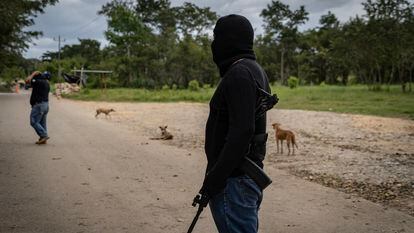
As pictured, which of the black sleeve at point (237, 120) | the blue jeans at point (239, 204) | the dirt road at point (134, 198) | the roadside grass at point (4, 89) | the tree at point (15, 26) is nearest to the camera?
the black sleeve at point (237, 120)

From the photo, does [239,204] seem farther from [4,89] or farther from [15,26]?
[4,89]

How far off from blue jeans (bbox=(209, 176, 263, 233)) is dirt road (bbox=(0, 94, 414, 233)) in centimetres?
265

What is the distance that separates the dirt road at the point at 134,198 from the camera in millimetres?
5680

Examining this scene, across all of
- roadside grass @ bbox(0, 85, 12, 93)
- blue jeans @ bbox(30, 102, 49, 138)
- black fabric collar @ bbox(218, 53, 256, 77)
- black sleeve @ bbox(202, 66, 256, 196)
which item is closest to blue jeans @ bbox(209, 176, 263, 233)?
black sleeve @ bbox(202, 66, 256, 196)

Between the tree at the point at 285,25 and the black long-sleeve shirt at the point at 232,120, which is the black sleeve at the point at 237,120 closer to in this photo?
the black long-sleeve shirt at the point at 232,120

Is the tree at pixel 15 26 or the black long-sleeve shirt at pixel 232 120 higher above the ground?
the tree at pixel 15 26

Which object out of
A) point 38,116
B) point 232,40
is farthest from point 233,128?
point 38,116

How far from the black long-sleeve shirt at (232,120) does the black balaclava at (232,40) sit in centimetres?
10

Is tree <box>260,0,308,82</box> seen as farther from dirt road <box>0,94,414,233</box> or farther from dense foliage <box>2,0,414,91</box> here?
dirt road <box>0,94,414,233</box>

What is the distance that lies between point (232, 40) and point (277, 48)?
75.0 meters

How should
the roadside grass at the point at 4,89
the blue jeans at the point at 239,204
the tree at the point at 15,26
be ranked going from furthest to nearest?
the roadside grass at the point at 4,89 → the tree at the point at 15,26 → the blue jeans at the point at 239,204

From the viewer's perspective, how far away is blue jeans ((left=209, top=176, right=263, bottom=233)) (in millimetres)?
2891

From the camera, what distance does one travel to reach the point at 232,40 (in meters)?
2.96

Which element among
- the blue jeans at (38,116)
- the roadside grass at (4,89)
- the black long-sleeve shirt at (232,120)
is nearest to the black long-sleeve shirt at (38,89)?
the blue jeans at (38,116)
